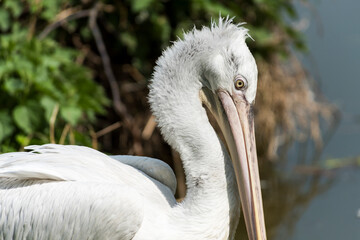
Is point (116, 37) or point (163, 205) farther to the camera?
point (116, 37)

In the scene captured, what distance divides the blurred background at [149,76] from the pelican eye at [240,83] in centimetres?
159

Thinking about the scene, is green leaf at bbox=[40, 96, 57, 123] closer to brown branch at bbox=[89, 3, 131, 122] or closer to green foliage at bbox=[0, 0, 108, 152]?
green foliage at bbox=[0, 0, 108, 152]

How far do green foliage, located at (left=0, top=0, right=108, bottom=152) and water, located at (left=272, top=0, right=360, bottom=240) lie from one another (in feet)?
6.16

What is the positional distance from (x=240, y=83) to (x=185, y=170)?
46cm

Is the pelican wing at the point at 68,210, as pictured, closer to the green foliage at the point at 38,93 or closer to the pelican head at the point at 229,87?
the pelican head at the point at 229,87

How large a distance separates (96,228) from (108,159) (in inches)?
14.7

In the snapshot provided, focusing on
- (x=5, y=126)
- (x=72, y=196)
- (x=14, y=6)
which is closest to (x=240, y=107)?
(x=72, y=196)

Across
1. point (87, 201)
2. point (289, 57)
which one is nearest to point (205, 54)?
point (87, 201)

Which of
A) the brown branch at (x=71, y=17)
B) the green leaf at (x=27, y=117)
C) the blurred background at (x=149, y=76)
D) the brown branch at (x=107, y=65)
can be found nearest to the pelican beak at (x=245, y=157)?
the blurred background at (x=149, y=76)

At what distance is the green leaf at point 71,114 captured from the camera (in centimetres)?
446

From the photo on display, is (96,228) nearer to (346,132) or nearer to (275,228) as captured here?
(275,228)

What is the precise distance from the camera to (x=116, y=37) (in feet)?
19.1

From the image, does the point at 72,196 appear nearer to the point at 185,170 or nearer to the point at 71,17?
the point at 185,170

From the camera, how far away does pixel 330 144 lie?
22.6 ft
